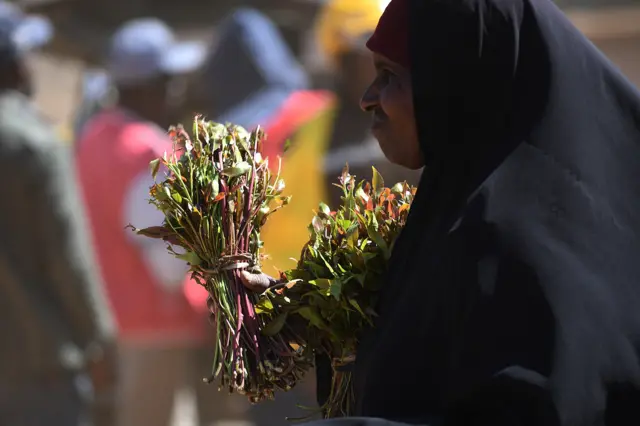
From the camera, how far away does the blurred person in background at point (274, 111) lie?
5.11 m

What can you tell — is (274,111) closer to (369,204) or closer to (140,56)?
(140,56)

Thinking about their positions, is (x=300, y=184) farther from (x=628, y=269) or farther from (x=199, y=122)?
(x=628, y=269)

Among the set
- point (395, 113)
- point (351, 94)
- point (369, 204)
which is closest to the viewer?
point (395, 113)

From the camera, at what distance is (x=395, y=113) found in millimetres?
2471

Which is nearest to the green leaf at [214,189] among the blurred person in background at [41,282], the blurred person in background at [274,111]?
the blurred person in background at [274,111]

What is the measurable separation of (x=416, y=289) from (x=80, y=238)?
9.97 feet

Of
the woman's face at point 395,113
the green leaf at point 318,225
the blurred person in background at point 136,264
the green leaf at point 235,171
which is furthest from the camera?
the blurred person in background at point 136,264

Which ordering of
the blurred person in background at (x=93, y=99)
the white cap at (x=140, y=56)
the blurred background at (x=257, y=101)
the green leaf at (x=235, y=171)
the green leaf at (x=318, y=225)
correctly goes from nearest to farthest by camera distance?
1. the green leaf at (x=235, y=171)
2. the green leaf at (x=318, y=225)
3. the blurred background at (x=257, y=101)
4. the white cap at (x=140, y=56)
5. the blurred person in background at (x=93, y=99)

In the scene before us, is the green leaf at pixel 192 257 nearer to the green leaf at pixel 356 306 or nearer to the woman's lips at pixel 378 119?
the green leaf at pixel 356 306

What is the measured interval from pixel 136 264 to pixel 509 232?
12.8 feet

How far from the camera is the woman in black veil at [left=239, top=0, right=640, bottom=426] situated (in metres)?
2.14

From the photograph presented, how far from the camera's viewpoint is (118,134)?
5.96 meters

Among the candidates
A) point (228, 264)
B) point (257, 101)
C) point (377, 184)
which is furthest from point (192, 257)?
point (257, 101)

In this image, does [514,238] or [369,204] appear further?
[369,204]
